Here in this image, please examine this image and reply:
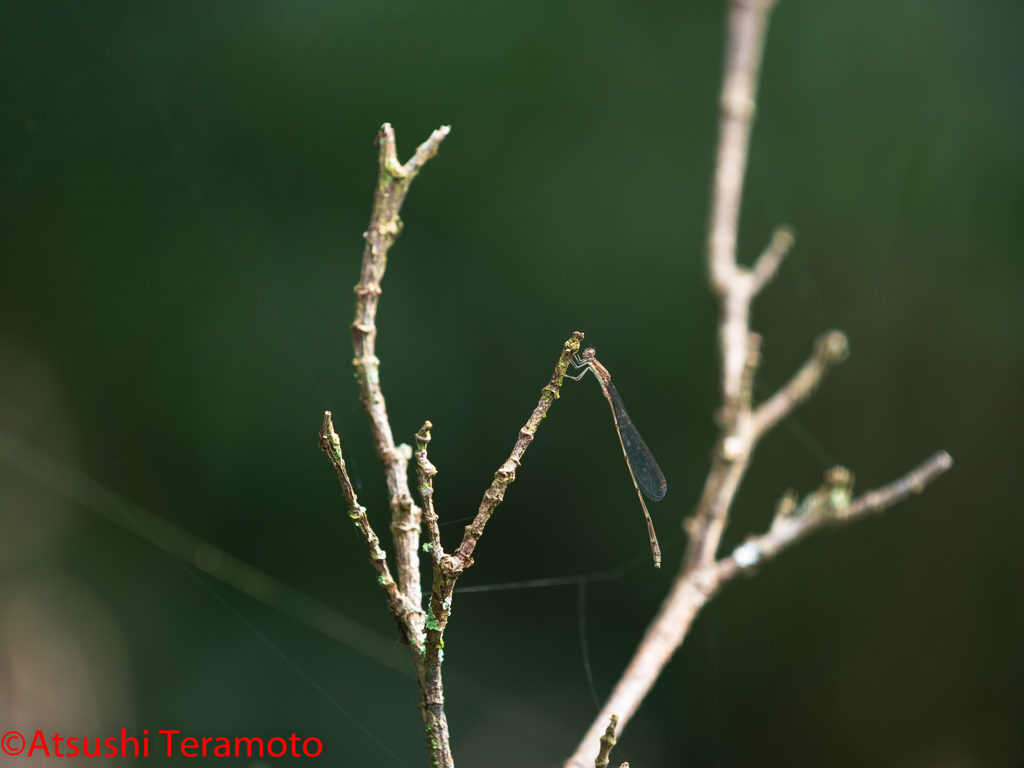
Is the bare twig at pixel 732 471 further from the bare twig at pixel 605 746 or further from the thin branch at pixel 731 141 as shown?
the bare twig at pixel 605 746

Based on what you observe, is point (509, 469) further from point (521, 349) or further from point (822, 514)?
point (521, 349)

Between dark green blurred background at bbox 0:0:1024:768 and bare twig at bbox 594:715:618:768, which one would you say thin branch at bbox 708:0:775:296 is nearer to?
dark green blurred background at bbox 0:0:1024:768

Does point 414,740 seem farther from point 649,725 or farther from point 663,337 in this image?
point 663,337

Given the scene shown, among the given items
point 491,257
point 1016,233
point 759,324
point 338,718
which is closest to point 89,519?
point 338,718

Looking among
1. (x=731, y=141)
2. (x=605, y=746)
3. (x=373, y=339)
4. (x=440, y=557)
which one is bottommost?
(x=605, y=746)

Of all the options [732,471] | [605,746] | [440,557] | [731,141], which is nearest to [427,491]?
[440,557]

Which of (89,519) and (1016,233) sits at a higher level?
(1016,233)
